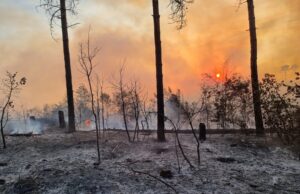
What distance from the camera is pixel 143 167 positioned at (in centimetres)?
1323

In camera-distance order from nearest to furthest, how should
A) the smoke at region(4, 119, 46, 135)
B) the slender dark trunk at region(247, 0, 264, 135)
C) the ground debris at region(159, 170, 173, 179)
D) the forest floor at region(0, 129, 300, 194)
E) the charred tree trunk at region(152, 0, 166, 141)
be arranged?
the forest floor at region(0, 129, 300, 194) < the ground debris at region(159, 170, 173, 179) < the charred tree trunk at region(152, 0, 166, 141) < the slender dark trunk at region(247, 0, 264, 135) < the smoke at region(4, 119, 46, 135)

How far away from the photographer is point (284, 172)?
13188 millimetres

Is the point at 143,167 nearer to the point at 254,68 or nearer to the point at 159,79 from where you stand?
the point at 159,79

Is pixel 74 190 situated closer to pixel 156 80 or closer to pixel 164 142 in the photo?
pixel 164 142

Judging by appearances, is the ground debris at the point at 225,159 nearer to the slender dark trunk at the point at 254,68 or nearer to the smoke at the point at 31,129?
the slender dark trunk at the point at 254,68

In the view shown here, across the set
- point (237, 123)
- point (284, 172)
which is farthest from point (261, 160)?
point (237, 123)

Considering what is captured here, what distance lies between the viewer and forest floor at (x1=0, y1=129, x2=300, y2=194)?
11.6m

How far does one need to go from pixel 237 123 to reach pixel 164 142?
5.01 meters

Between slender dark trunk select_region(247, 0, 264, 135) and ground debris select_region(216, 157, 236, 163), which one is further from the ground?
slender dark trunk select_region(247, 0, 264, 135)

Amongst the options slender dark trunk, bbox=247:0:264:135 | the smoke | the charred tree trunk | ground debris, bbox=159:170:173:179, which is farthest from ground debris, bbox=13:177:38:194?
slender dark trunk, bbox=247:0:264:135

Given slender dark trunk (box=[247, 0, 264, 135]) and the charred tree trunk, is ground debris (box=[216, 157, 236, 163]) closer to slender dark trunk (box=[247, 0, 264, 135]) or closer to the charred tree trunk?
the charred tree trunk

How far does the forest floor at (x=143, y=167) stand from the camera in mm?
11570

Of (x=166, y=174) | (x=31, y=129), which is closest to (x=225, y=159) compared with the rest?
(x=166, y=174)

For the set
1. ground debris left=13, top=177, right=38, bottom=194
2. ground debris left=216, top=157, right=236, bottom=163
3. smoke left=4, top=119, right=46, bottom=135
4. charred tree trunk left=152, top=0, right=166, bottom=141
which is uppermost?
charred tree trunk left=152, top=0, right=166, bottom=141
